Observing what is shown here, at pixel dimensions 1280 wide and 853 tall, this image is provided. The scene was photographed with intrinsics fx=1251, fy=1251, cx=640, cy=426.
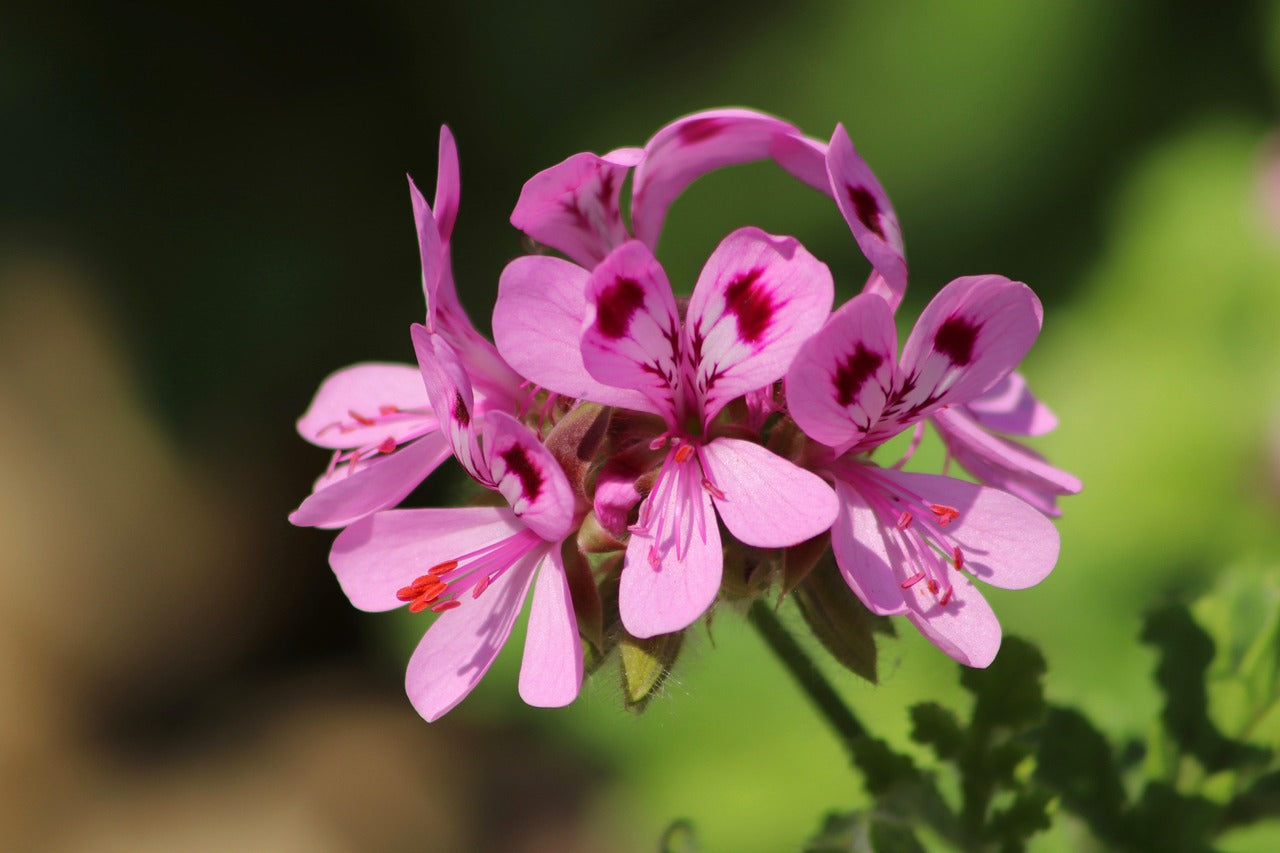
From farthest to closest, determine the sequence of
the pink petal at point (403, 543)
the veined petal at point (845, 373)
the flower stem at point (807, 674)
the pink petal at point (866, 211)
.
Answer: the flower stem at point (807, 674) → the pink petal at point (403, 543) → the pink petal at point (866, 211) → the veined petal at point (845, 373)

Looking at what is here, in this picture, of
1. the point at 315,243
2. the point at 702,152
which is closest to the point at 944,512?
the point at 702,152

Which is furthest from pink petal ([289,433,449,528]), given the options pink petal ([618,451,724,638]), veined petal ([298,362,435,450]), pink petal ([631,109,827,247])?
pink petal ([631,109,827,247])

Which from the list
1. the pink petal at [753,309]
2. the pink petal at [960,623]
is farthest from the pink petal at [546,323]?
the pink petal at [960,623]

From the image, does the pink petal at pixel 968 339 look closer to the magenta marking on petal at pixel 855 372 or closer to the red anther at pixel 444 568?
the magenta marking on petal at pixel 855 372

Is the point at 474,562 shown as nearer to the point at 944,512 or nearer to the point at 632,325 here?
the point at 632,325

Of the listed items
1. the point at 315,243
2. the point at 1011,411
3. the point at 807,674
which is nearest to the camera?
the point at 807,674

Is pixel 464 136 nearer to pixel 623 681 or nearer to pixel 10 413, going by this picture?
pixel 10 413

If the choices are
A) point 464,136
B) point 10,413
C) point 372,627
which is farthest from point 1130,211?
point 10,413
